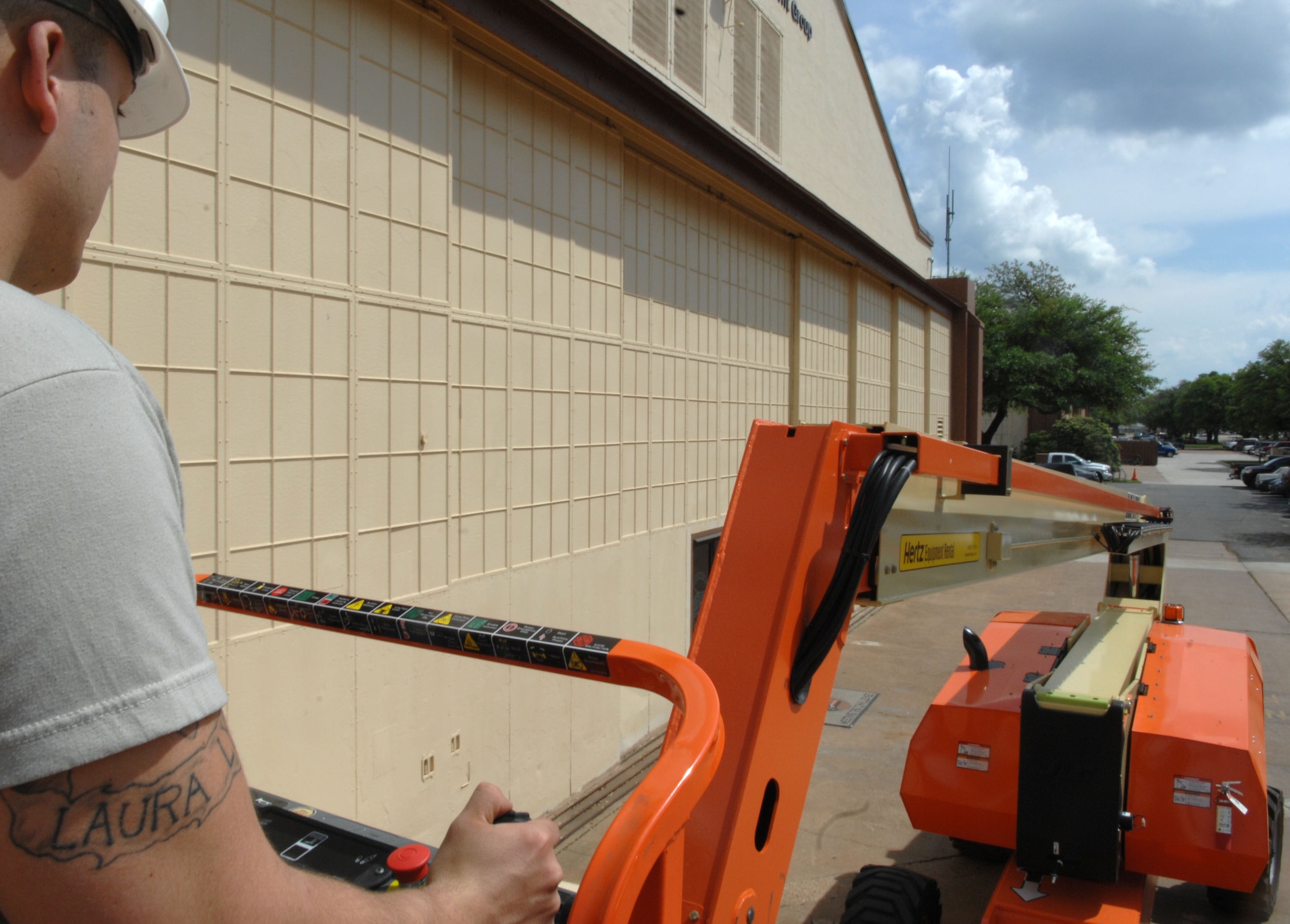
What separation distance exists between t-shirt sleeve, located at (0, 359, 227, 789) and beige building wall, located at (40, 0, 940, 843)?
3051mm

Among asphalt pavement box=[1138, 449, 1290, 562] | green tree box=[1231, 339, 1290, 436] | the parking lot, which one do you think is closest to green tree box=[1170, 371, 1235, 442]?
green tree box=[1231, 339, 1290, 436]

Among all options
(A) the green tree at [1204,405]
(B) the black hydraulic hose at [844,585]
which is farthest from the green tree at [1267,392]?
(A) the green tree at [1204,405]

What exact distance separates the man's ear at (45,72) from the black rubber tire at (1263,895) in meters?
6.04

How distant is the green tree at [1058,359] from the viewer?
39406 millimetres

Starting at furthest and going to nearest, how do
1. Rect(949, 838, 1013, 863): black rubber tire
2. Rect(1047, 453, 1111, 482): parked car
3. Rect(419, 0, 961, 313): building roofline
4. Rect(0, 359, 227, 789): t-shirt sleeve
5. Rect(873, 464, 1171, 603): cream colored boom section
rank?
Rect(1047, 453, 1111, 482): parked car → Rect(949, 838, 1013, 863): black rubber tire → Rect(419, 0, 961, 313): building roofline → Rect(873, 464, 1171, 603): cream colored boom section → Rect(0, 359, 227, 789): t-shirt sleeve

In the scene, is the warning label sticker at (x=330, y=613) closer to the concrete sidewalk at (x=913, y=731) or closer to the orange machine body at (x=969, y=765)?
the orange machine body at (x=969, y=765)

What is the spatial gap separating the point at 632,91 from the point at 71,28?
6.01 metres

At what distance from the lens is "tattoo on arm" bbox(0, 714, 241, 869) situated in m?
0.73

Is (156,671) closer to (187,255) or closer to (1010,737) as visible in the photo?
(187,255)

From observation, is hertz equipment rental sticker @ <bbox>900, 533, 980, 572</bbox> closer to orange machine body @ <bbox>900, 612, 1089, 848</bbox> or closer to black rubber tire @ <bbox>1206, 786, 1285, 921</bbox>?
orange machine body @ <bbox>900, 612, 1089, 848</bbox>

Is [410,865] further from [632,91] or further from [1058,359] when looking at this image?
[1058,359]

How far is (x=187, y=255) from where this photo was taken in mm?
3568

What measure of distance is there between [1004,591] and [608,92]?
11795 millimetres

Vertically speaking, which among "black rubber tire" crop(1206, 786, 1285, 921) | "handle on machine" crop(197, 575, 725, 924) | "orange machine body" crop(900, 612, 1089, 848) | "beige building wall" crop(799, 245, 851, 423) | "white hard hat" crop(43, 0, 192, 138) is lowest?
"black rubber tire" crop(1206, 786, 1285, 921)
